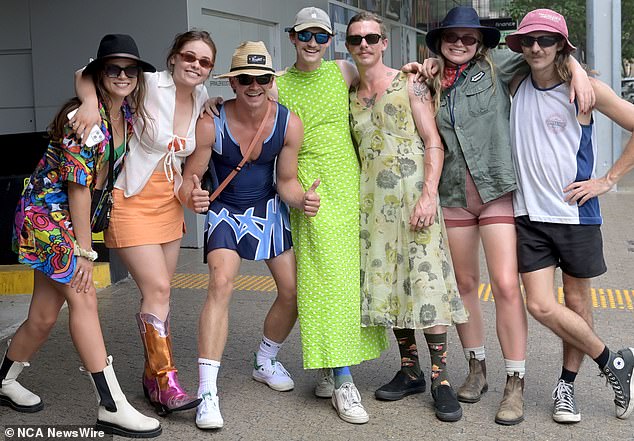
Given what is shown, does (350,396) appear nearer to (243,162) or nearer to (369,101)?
(243,162)

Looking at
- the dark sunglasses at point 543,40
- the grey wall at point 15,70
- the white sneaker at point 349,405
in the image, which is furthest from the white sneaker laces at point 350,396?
the grey wall at point 15,70

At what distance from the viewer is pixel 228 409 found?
483 centimetres

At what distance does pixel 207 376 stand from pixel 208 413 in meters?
0.19

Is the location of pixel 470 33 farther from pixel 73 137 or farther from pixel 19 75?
pixel 19 75

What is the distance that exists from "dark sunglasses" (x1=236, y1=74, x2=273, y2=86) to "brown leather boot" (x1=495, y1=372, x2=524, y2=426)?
194 cm

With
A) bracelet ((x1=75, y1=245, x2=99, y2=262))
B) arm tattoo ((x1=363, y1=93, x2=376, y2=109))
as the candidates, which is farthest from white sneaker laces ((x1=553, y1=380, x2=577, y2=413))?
bracelet ((x1=75, y1=245, x2=99, y2=262))

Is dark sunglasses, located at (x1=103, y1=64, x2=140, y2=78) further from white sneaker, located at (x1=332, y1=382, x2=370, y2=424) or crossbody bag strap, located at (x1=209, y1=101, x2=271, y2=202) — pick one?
white sneaker, located at (x1=332, y1=382, x2=370, y2=424)

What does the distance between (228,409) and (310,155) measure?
1410 millimetres

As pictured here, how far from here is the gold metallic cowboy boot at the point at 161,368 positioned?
4590 millimetres

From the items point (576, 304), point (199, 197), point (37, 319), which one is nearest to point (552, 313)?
point (576, 304)

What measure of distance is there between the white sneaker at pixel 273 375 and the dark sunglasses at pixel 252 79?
1633mm

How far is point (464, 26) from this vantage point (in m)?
4.49

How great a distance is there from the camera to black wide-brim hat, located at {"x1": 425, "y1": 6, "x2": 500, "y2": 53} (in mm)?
4527

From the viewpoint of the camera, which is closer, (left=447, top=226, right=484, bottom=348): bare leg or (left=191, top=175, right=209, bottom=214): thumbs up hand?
(left=191, top=175, right=209, bottom=214): thumbs up hand
